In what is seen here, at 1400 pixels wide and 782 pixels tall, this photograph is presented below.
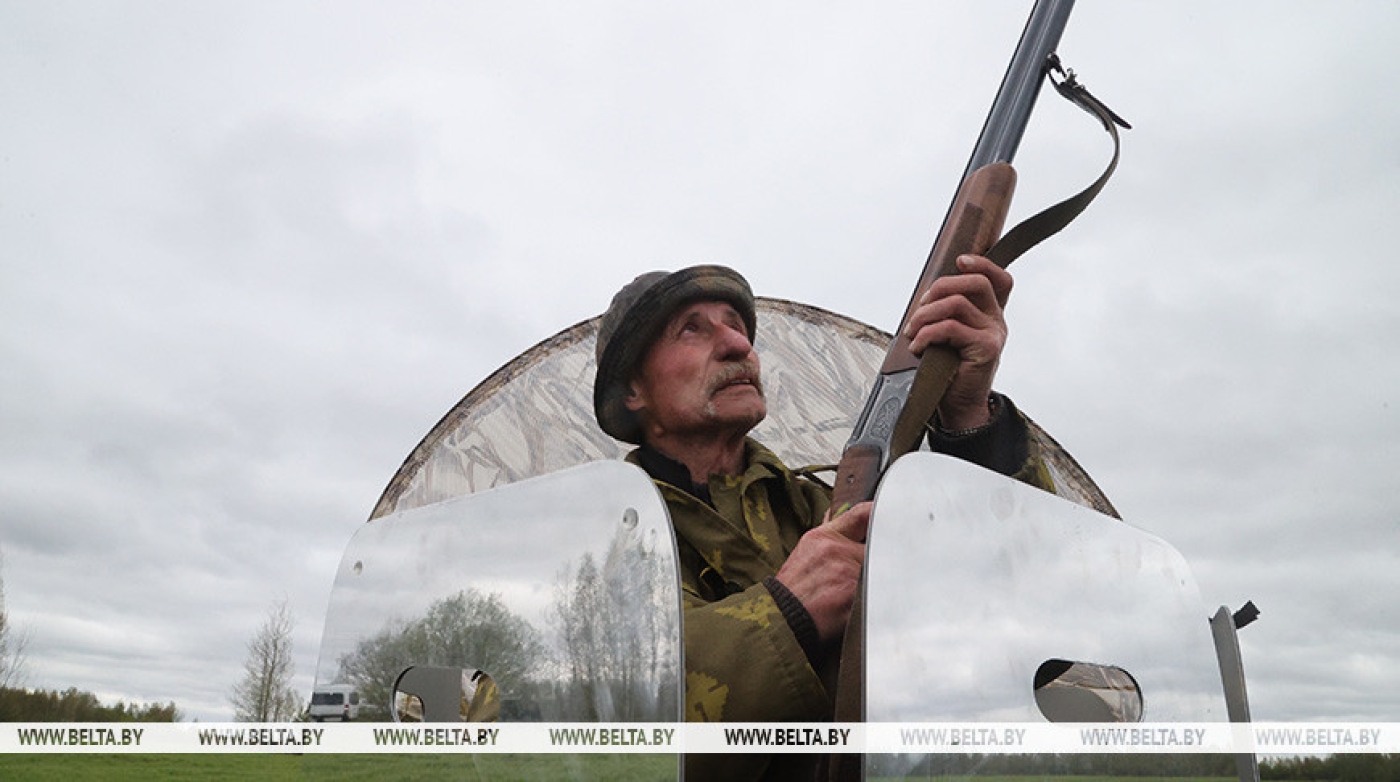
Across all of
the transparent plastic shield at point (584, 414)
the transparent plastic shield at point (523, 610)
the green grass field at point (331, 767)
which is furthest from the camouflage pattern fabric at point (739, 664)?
the transparent plastic shield at point (584, 414)

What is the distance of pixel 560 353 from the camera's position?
104 inches

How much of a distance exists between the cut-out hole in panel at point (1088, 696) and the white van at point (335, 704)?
969mm

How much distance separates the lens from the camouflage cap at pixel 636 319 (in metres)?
2.35

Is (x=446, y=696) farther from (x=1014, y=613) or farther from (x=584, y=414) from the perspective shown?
(x=584, y=414)

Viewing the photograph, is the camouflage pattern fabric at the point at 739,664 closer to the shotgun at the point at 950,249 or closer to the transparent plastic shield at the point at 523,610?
the transparent plastic shield at the point at 523,610

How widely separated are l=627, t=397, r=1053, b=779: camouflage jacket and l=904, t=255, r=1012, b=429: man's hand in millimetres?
159

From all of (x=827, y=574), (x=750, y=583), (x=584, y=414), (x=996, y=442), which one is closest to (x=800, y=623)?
(x=827, y=574)

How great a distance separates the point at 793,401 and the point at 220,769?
1.57m

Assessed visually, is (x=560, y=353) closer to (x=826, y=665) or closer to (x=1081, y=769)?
(x=826, y=665)

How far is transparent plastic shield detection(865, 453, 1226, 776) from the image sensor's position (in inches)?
50.2

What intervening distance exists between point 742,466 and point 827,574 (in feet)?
2.31

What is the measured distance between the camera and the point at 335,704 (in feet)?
5.21

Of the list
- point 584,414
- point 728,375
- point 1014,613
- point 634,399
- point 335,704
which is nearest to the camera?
point 1014,613

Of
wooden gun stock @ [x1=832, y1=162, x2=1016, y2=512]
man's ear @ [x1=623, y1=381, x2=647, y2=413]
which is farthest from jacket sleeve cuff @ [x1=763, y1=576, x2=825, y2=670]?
man's ear @ [x1=623, y1=381, x2=647, y2=413]
